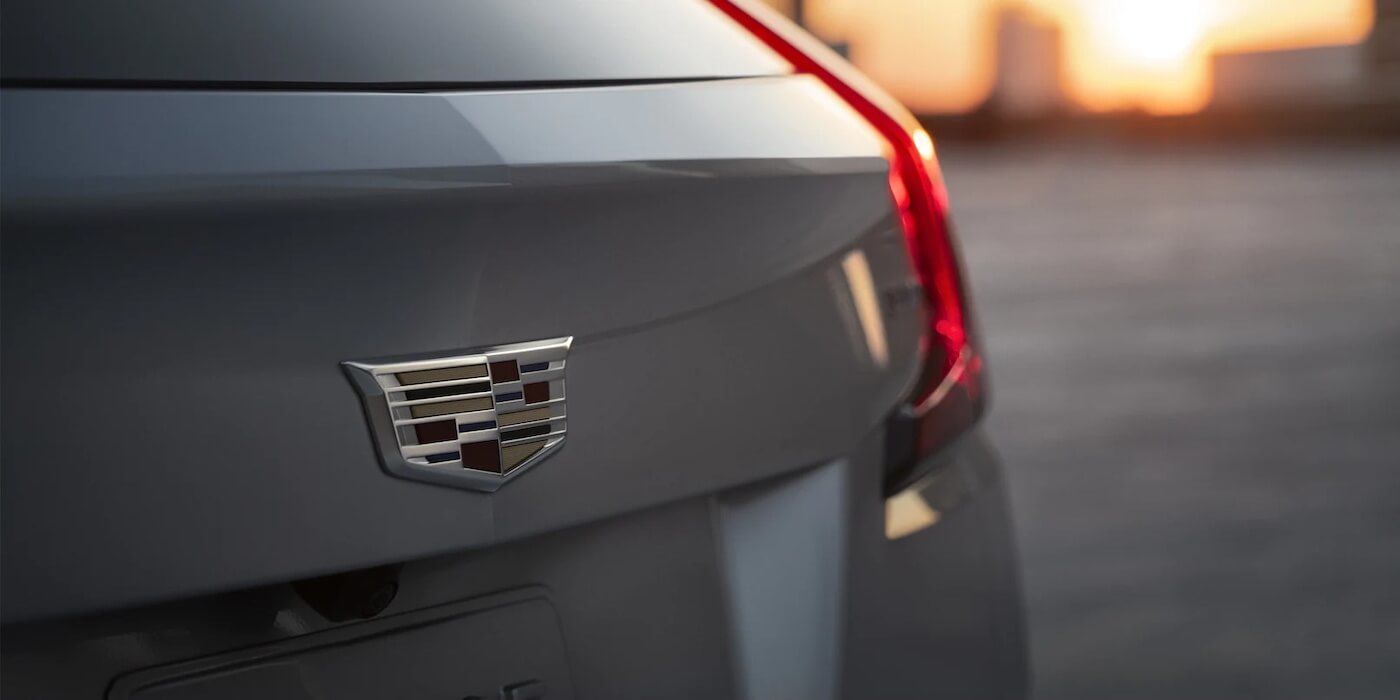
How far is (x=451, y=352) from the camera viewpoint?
1.41 meters

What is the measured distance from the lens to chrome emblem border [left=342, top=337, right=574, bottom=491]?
→ 4.51 feet

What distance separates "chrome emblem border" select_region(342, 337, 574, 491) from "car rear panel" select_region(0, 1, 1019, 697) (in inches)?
0.5

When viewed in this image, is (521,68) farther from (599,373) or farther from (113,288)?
(113,288)

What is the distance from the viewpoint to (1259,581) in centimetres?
414

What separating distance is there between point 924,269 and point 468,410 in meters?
0.70

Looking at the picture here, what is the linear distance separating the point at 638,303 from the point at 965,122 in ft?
127

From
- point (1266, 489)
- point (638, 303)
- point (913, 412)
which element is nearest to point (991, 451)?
point (913, 412)

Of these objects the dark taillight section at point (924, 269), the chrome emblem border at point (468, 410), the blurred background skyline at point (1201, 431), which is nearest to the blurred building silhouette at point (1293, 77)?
the blurred background skyline at point (1201, 431)

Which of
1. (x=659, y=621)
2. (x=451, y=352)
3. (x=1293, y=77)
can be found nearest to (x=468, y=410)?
(x=451, y=352)

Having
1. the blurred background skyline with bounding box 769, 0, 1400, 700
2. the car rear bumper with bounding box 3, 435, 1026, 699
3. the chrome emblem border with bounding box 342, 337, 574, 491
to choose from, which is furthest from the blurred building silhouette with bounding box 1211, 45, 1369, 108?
the chrome emblem border with bounding box 342, 337, 574, 491

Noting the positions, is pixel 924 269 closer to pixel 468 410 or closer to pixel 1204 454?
pixel 468 410

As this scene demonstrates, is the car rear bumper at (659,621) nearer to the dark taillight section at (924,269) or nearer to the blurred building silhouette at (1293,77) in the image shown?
the dark taillight section at (924,269)

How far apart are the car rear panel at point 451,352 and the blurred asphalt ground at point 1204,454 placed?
1855 millimetres

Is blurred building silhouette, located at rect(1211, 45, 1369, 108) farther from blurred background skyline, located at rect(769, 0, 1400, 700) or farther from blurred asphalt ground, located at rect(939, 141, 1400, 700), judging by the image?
blurred asphalt ground, located at rect(939, 141, 1400, 700)
